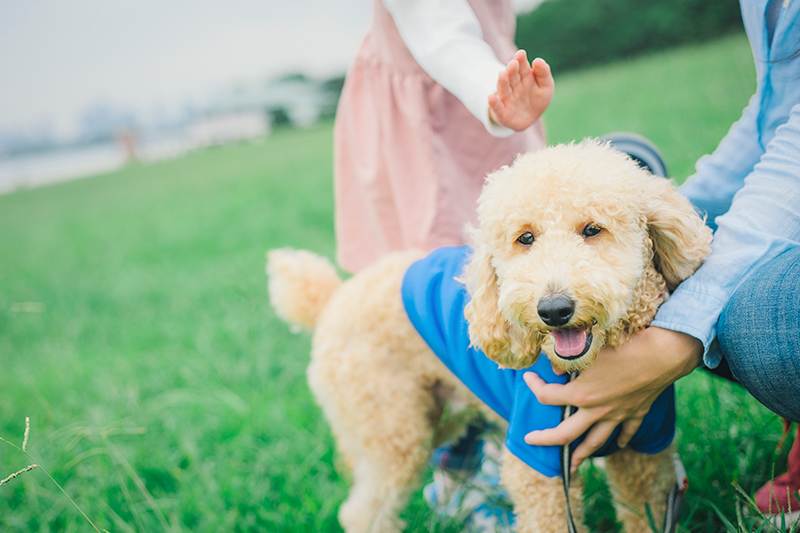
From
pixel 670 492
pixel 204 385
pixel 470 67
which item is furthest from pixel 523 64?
pixel 204 385

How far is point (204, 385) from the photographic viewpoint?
2.98 m

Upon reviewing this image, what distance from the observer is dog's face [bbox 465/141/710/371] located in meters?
1.06

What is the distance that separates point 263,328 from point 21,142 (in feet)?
110

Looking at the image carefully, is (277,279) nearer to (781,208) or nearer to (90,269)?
(781,208)

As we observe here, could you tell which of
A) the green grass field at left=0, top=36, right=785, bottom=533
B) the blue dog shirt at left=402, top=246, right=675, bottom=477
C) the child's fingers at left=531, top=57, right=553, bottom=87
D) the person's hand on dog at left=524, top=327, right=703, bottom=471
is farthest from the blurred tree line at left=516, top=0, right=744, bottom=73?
the person's hand on dog at left=524, top=327, right=703, bottom=471

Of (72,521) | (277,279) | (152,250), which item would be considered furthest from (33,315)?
(277,279)

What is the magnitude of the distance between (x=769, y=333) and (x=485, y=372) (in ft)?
2.25

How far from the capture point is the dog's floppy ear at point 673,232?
113 cm

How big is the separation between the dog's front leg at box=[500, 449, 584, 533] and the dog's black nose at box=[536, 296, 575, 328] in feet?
1.78

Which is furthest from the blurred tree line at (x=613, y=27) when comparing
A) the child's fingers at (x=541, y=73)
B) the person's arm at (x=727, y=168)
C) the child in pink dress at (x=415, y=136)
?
the child's fingers at (x=541, y=73)

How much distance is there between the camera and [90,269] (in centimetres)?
630

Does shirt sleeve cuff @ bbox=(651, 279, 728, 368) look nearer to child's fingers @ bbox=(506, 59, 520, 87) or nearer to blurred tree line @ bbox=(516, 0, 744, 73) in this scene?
child's fingers @ bbox=(506, 59, 520, 87)

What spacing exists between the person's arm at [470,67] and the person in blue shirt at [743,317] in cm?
55

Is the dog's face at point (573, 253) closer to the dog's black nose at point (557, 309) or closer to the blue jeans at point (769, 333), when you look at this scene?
the dog's black nose at point (557, 309)
